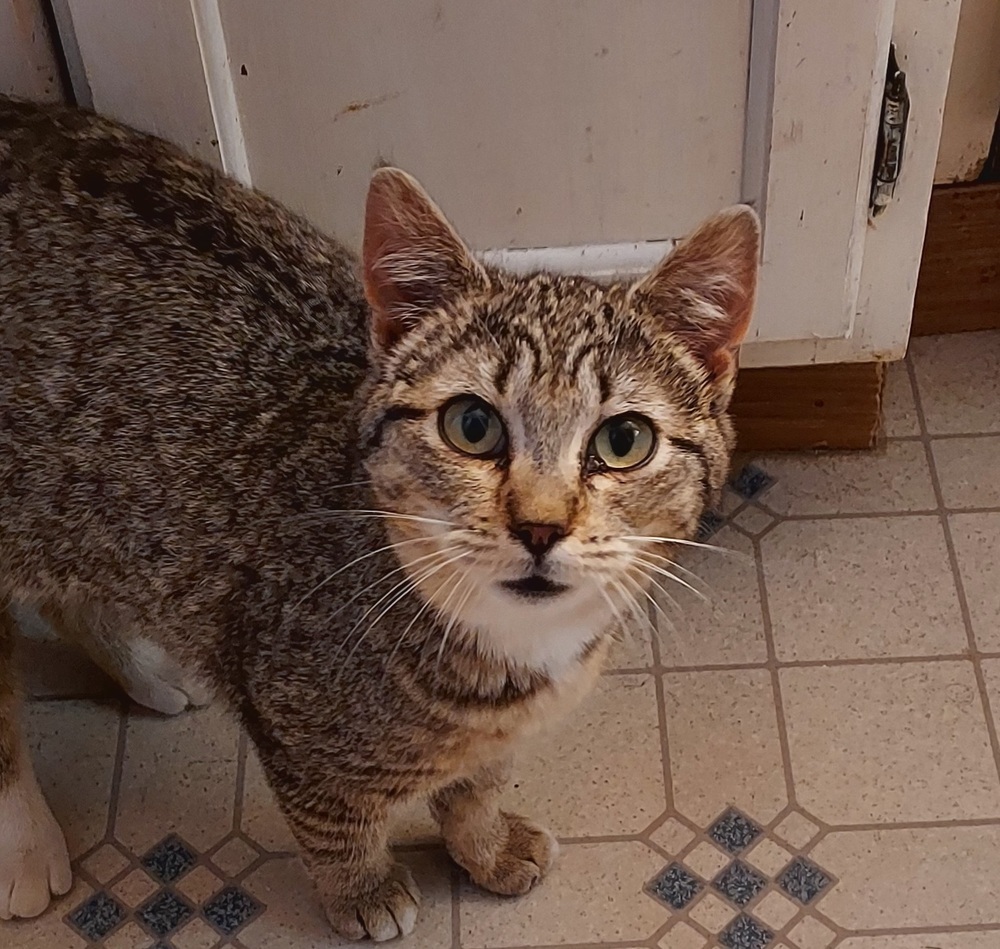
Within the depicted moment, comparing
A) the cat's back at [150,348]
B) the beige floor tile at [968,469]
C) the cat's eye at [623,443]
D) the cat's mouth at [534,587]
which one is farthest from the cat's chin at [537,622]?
the beige floor tile at [968,469]

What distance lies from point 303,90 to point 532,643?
2.14 feet

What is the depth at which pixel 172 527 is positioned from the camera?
1.28 meters

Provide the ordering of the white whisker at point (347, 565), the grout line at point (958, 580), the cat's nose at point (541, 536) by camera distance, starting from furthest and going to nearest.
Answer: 1. the grout line at point (958, 580)
2. the white whisker at point (347, 565)
3. the cat's nose at point (541, 536)

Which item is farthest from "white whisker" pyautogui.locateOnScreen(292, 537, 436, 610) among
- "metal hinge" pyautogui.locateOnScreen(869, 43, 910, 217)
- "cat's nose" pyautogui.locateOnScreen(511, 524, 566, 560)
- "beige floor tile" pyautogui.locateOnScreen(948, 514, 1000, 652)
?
"beige floor tile" pyautogui.locateOnScreen(948, 514, 1000, 652)

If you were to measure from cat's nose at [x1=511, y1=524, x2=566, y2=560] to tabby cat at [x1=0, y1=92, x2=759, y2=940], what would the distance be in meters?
0.05

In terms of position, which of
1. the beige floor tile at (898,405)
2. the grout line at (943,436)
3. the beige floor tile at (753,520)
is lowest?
the beige floor tile at (753,520)

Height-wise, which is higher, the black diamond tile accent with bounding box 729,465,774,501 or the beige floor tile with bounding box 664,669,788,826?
the black diamond tile accent with bounding box 729,465,774,501

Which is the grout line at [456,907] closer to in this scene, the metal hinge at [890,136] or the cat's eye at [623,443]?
the cat's eye at [623,443]

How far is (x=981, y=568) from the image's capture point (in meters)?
1.73

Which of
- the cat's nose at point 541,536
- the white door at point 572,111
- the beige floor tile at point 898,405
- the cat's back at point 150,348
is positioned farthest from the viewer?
the beige floor tile at point 898,405

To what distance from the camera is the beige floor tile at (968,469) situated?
179 centimetres

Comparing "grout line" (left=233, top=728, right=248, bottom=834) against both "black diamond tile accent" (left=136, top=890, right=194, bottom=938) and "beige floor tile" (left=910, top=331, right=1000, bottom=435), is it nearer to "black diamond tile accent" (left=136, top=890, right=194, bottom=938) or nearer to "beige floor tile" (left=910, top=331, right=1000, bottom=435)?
"black diamond tile accent" (left=136, top=890, right=194, bottom=938)

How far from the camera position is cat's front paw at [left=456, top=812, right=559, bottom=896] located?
A: 4.78 feet

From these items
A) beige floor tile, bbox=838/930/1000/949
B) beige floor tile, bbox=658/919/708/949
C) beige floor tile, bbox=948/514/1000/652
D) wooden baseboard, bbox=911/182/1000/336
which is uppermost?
wooden baseboard, bbox=911/182/1000/336
